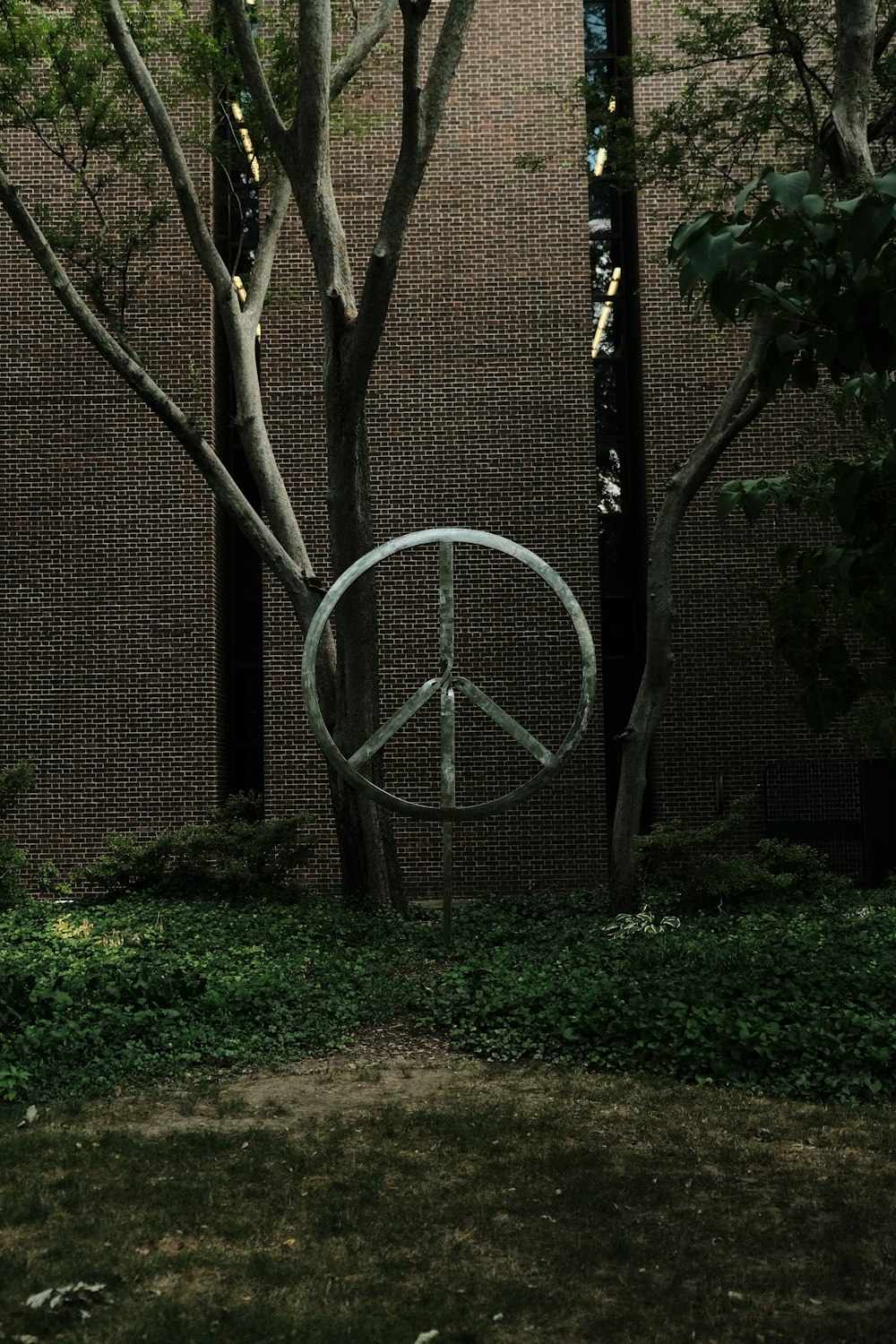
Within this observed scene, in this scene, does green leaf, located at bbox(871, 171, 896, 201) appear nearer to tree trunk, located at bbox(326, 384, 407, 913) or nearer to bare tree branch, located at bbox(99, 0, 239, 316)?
tree trunk, located at bbox(326, 384, 407, 913)

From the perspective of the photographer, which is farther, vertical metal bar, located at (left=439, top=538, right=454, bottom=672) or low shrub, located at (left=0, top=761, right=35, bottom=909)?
low shrub, located at (left=0, top=761, right=35, bottom=909)

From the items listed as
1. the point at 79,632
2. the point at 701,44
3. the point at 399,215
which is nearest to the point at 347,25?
the point at 701,44

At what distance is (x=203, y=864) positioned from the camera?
13.9m

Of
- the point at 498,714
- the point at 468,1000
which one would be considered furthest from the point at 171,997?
the point at 498,714

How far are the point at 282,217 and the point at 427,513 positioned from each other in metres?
4.88

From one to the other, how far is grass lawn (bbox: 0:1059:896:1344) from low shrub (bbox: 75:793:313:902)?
6343 millimetres

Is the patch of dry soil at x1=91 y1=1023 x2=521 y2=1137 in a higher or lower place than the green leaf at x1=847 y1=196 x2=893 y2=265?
lower

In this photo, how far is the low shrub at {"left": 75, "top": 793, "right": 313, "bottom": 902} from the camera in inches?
532

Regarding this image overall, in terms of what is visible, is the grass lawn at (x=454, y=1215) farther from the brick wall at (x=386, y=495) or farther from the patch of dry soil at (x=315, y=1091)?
the brick wall at (x=386, y=495)

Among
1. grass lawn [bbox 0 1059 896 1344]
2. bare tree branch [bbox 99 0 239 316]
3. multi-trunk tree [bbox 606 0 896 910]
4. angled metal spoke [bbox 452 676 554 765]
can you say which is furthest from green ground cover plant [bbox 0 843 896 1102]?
bare tree branch [bbox 99 0 239 316]

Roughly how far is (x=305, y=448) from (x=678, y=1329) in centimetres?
1506

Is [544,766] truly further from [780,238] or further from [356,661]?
[780,238]

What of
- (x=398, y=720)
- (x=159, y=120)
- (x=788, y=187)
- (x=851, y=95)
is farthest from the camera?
(x=159, y=120)

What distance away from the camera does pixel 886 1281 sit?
4504 mm
